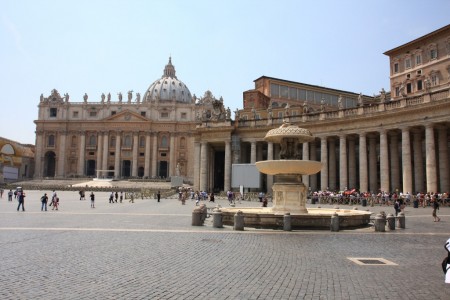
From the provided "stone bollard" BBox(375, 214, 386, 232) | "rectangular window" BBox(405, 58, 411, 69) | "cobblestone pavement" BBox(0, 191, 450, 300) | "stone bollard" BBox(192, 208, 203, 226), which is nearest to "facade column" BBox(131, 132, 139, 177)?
"rectangular window" BBox(405, 58, 411, 69)

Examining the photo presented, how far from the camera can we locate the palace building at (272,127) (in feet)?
138

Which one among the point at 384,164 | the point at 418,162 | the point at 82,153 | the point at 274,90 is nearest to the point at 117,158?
the point at 82,153

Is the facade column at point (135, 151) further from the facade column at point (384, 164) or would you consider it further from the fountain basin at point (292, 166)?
the fountain basin at point (292, 166)

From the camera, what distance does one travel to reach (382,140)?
143ft

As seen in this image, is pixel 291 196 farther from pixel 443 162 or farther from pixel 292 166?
pixel 443 162

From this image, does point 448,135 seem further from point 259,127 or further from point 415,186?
point 259,127

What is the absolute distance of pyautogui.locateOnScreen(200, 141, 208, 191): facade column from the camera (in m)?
57.3

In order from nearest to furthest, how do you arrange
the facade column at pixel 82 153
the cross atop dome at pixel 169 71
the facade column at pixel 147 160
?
the facade column at pixel 147 160 → the facade column at pixel 82 153 → the cross atop dome at pixel 169 71

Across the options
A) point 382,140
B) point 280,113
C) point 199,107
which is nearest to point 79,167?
point 199,107

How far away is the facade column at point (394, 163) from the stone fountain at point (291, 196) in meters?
27.0

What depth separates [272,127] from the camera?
54.8 meters

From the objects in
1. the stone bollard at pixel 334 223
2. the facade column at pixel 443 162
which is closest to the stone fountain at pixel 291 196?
the stone bollard at pixel 334 223

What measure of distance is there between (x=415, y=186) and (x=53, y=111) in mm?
125890

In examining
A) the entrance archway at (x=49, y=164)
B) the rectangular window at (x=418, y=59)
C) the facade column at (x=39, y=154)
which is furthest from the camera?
the entrance archway at (x=49, y=164)
